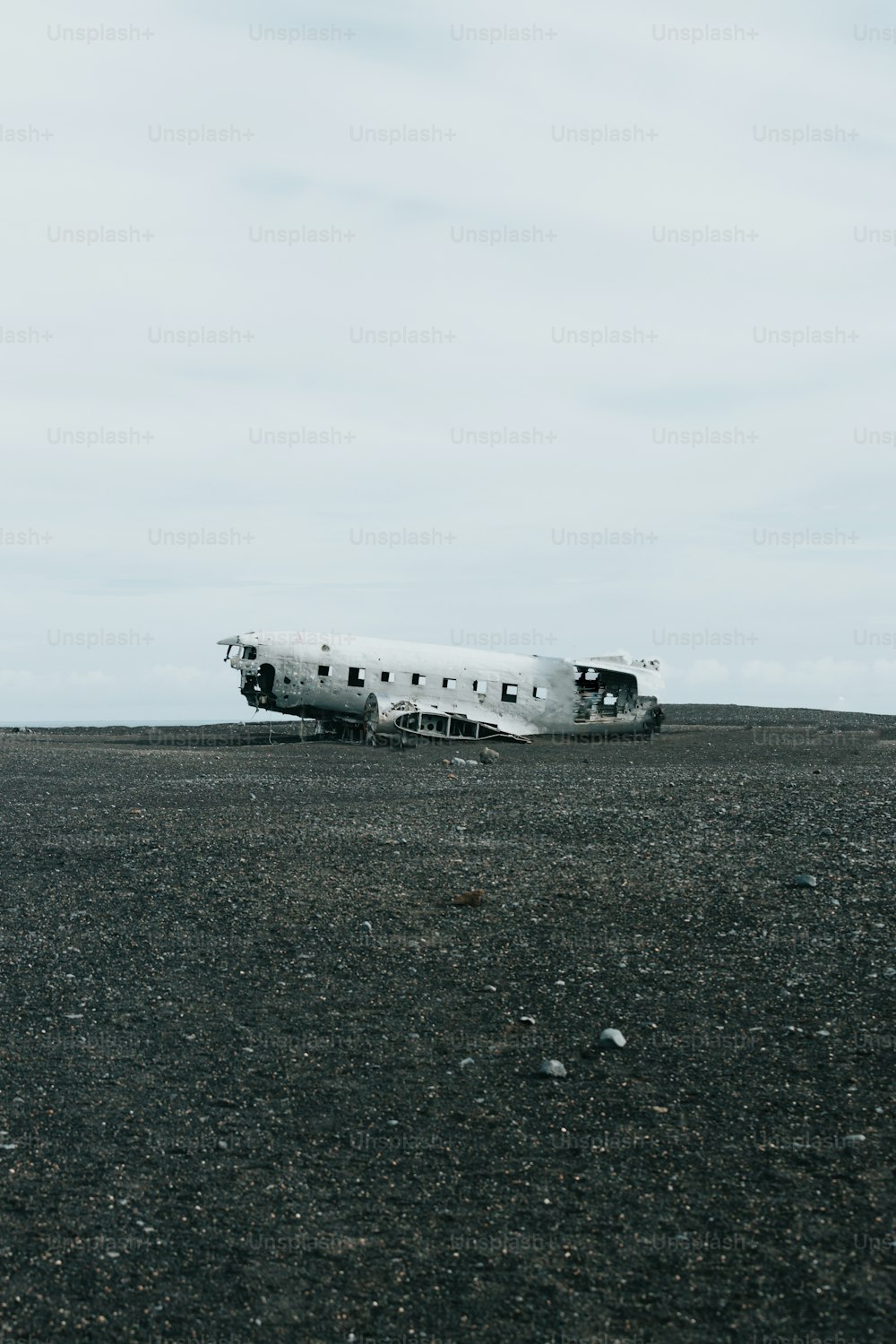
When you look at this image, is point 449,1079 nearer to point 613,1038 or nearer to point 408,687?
point 613,1038

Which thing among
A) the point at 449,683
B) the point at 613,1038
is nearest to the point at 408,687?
the point at 449,683

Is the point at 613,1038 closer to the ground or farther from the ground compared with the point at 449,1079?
farther from the ground

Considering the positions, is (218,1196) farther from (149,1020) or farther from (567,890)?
(567,890)

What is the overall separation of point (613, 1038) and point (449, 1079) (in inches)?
63.4

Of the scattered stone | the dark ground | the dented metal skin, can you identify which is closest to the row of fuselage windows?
the dented metal skin

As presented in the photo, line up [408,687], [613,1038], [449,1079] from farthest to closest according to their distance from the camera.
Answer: [408,687] < [613,1038] < [449,1079]

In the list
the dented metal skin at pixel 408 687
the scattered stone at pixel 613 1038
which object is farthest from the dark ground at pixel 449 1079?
the dented metal skin at pixel 408 687

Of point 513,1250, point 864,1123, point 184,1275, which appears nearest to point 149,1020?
point 184,1275

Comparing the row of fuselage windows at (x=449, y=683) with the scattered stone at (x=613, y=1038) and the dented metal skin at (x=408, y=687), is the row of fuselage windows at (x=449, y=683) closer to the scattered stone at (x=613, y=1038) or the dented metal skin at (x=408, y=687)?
the dented metal skin at (x=408, y=687)

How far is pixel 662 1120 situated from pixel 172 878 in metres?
8.79

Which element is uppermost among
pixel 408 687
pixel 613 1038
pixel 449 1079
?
pixel 408 687

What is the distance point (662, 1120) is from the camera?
8.94 metres

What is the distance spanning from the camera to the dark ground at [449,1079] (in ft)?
22.4

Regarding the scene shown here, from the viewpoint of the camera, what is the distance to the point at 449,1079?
975 centimetres
